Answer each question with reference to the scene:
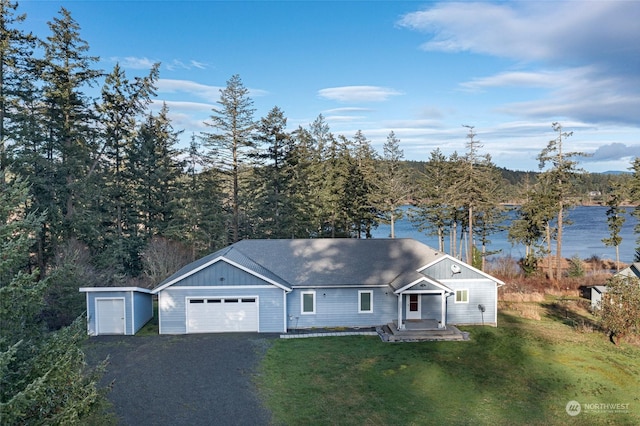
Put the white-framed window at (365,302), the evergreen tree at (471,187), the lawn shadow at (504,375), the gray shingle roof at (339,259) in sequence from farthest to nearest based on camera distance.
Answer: the evergreen tree at (471,187)
the gray shingle roof at (339,259)
the white-framed window at (365,302)
the lawn shadow at (504,375)

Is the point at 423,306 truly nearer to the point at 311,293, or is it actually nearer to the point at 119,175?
the point at 311,293

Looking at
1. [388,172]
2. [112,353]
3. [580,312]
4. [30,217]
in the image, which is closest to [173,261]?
[112,353]

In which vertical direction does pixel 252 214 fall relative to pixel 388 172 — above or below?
below

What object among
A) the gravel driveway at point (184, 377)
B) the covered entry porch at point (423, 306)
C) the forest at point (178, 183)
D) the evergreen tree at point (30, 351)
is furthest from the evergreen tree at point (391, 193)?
the evergreen tree at point (30, 351)

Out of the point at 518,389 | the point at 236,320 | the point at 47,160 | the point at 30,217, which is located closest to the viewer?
the point at 30,217

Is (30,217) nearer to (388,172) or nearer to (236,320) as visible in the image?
(236,320)

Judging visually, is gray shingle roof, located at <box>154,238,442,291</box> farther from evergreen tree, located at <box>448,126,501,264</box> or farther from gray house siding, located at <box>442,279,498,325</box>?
evergreen tree, located at <box>448,126,501,264</box>

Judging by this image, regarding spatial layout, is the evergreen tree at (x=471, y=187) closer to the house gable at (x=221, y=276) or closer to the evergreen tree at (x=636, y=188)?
the evergreen tree at (x=636, y=188)
